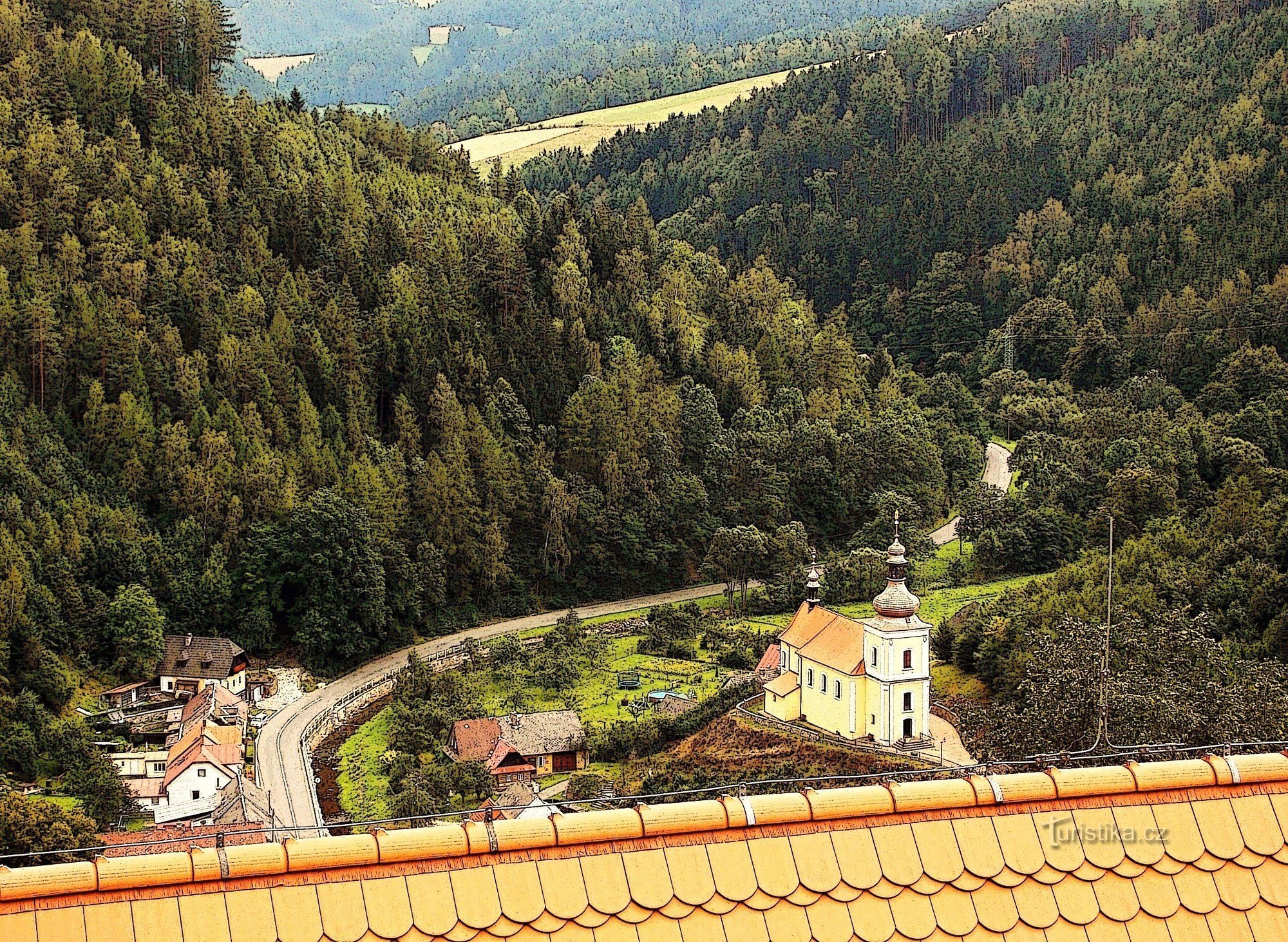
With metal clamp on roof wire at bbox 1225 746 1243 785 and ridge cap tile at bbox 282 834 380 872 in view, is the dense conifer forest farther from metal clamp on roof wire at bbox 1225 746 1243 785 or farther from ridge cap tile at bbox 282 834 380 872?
ridge cap tile at bbox 282 834 380 872

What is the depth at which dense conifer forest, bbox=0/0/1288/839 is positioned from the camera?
48000 mm

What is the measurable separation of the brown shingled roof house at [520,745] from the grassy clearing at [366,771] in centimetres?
205

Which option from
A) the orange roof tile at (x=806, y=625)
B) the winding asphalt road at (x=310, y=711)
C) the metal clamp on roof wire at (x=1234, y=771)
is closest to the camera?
the metal clamp on roof wire at (x=1234, y=771)

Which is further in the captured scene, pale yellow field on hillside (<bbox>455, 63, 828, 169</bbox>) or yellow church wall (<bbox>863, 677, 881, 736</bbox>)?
pale yellow field on hillside (<bbox>455, 63, 828, 169</bbox>)

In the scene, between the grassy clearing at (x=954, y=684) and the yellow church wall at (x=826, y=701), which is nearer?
the yellow church wall at (x=826, y=701)

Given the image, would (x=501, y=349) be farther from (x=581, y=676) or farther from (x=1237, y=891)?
(x=1237, y=891)

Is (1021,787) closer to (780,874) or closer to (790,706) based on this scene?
(780,874)

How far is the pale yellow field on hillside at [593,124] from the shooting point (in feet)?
411

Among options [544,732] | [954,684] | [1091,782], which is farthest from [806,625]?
[1091,782]

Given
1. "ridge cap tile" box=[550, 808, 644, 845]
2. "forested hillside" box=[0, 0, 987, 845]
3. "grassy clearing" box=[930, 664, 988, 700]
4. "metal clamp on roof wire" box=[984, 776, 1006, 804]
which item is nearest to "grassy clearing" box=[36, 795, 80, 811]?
"forested hillside" box=[0, 0, 987, 845]

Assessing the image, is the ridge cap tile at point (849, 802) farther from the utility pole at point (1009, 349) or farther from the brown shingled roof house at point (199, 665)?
the utility pole at point (1009, 349)

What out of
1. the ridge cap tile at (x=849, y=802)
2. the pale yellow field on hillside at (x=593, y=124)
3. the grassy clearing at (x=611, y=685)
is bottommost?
the grassy clearing at (x=611, y=685)

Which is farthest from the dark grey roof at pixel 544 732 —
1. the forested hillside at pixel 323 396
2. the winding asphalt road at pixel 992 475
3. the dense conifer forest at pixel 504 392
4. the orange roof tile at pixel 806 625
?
the winding asphalt road at pixel 992 475

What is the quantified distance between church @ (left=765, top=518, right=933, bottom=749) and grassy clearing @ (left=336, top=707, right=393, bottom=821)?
10004 mm
